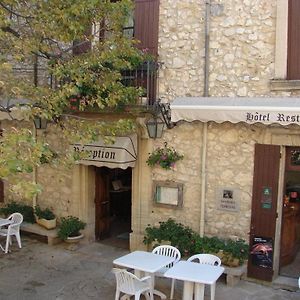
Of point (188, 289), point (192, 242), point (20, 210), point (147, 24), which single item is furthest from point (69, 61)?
point (20, 210)

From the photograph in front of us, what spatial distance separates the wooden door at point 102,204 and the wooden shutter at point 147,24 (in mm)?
3533

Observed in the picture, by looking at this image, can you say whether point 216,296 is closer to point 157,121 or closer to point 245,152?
point 245,152

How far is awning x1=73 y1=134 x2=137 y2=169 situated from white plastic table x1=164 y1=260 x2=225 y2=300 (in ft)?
9.58

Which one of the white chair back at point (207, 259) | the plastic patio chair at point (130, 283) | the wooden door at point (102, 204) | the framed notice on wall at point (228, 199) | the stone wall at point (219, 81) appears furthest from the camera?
the wooden door at point (102, 204)

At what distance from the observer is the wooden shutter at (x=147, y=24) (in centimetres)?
928

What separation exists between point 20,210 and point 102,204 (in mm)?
2215

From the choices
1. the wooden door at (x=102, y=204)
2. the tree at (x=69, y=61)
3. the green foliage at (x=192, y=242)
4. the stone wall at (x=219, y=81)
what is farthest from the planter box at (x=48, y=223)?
the tree at (x=69, y=61)

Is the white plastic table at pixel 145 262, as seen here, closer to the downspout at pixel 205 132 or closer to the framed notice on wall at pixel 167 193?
the downspout at pixel 205 132

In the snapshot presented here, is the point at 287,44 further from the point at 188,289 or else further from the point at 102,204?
the point at 102,204

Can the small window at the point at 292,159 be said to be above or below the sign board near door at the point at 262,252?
above

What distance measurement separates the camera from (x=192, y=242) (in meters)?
8.91

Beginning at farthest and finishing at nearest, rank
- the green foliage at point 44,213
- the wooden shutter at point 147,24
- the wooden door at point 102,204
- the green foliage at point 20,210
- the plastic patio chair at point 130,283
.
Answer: the green foliage at point 20,210 < the wooden door at point 102,204 < the green foliage at point 44,213 < the wooden shutter at point 147,24 < the plastic patio chair at point 130,283

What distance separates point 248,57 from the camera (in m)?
8.45

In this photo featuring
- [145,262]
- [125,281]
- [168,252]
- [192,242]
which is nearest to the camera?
[125,281]
